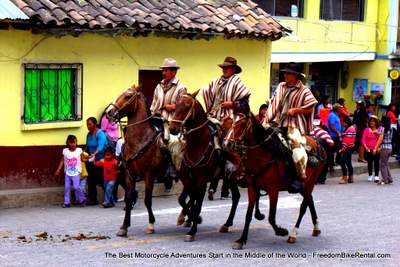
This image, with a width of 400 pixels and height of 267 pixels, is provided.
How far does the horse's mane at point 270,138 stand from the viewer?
40.4 feet

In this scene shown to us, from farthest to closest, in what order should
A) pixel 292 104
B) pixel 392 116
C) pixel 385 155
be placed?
pixel 392 116
pixel 385 155
pixel 292 104

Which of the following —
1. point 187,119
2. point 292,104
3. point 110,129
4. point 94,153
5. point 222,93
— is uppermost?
point 222,93

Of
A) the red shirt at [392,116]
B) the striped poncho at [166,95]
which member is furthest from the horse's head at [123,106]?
the red shirt at [392,116]

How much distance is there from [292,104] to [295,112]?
7.6 inches

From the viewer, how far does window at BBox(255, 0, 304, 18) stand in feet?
81.4

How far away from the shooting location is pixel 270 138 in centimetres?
1243

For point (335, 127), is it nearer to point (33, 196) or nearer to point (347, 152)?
point (347, 152)

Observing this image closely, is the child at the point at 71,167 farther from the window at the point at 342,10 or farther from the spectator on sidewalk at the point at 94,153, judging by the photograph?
the window at the point at 342,10

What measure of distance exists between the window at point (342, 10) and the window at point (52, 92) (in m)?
11.4

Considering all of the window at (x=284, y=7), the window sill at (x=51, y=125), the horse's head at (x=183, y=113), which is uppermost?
the window at (x=284, y=7)

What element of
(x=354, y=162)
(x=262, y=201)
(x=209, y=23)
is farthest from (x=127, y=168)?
(x=354, y=162)

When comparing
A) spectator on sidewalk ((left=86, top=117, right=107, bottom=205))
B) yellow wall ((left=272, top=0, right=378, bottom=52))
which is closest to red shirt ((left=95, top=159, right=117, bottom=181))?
spectator on sidewalk ((left=86, top=117, right=107, bottom=205))

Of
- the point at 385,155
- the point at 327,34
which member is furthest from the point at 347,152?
the point at 327,34

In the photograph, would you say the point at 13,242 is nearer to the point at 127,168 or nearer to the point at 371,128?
the point at 127,168
